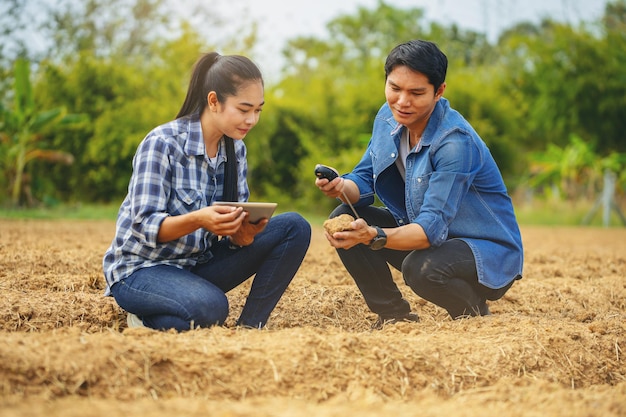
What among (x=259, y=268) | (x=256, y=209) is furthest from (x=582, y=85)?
(x=256, y=209)

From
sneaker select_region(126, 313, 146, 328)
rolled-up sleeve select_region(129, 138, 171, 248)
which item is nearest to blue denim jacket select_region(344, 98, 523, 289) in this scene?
rolled-up sleeve select_region(129, 138, 171, 248)

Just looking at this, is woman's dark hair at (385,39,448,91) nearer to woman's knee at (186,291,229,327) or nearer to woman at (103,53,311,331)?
woman at (103,53,311,331)

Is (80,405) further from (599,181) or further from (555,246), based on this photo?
(599,181)

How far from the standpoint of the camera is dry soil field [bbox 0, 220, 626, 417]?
231 centimetres

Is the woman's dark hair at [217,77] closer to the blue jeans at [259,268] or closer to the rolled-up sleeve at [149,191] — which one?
the rolled-up sleeve at [149,191]

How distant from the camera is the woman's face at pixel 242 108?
3.13 m

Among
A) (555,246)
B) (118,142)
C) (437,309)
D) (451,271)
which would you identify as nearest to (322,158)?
(118,142)

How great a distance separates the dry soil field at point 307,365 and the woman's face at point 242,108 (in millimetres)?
850

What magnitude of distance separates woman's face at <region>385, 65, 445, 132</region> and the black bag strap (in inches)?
28.8

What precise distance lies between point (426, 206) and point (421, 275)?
31 cm

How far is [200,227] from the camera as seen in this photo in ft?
9.75

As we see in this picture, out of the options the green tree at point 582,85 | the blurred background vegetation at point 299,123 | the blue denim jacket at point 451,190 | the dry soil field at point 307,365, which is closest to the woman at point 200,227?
the dry soil field at point 307,365

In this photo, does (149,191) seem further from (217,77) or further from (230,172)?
(217,77)

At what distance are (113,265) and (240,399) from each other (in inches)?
39.2
